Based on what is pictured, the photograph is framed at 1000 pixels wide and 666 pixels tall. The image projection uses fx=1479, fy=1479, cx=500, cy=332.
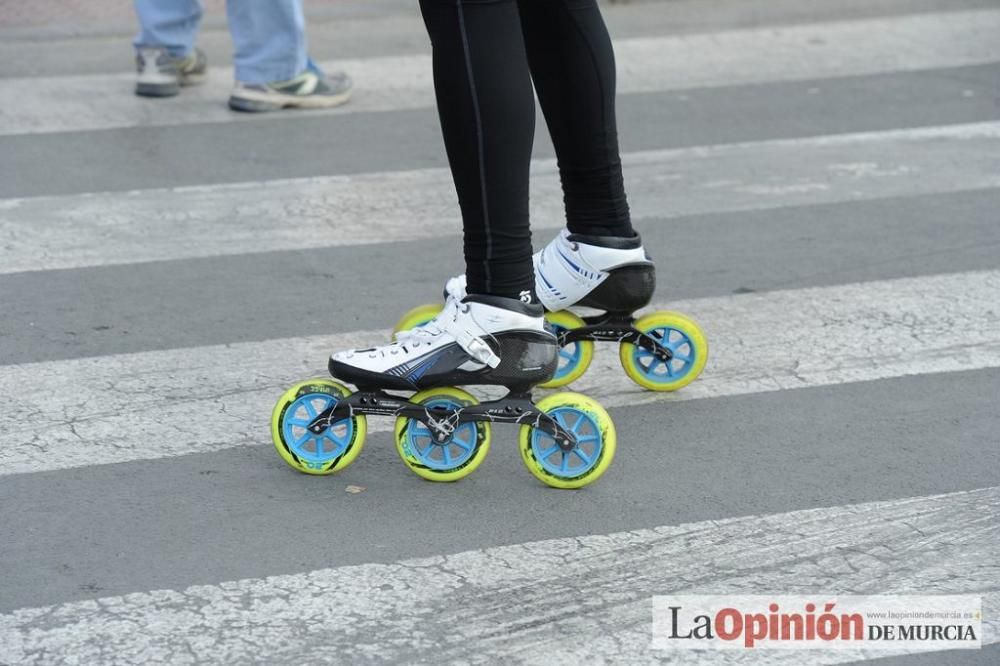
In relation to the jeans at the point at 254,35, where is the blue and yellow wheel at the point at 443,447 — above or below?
below

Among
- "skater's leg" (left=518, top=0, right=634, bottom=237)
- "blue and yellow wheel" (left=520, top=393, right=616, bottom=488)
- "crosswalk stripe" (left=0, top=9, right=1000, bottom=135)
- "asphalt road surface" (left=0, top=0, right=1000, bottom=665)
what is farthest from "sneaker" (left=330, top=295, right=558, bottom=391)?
"crosswalk stripe" (left=0, top=9, right=1000, bottom=135)

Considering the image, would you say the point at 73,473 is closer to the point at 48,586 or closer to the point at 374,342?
the point at 48,586

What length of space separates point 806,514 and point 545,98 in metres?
1.16

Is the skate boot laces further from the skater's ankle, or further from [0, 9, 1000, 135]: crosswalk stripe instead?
[0, 9, 1000, 135]: crosswalk stripe

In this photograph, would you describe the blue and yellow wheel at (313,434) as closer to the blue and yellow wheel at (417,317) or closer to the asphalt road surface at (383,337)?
the asphalt road surface at (383,337)

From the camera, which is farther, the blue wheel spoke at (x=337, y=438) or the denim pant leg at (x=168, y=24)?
the denim pant leg at (x=168, y=24)

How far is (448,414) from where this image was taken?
3.13m

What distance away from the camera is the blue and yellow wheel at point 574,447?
3135mm

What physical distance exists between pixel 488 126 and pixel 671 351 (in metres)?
0.89

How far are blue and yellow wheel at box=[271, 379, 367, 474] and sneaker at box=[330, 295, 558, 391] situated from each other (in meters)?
0.06

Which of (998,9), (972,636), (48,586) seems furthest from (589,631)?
(998,9)

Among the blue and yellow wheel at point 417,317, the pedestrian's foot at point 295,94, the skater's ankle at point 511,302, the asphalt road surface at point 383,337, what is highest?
the pedestrian's foot at point 295,94

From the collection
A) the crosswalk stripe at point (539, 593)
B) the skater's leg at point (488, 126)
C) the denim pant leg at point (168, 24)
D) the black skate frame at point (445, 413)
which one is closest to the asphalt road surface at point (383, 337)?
the crosswalk stripe at point (539, 593)

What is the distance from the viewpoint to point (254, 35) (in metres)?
6.61
